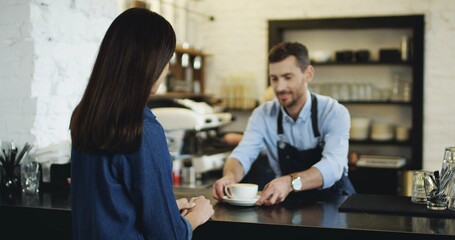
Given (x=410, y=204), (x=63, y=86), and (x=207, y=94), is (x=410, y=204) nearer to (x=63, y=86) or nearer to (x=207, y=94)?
(x=63, y=86)

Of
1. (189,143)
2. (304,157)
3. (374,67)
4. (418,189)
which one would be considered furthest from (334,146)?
(374,67)

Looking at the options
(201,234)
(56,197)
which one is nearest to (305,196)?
(201,234)

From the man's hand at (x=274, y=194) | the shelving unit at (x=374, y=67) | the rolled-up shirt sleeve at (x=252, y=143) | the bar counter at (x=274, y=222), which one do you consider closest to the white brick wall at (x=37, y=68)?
the bar counter at (x=274, y=222)

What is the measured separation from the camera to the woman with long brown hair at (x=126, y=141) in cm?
165

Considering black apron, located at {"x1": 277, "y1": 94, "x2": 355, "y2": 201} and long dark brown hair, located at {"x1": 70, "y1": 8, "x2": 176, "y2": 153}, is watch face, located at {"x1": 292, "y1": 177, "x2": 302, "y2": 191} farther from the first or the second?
long dark brown hair, located at {"x1": 70, "y1": 8, "x2": 176, "y2": 153}

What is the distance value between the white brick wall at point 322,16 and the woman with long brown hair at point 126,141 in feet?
16.3

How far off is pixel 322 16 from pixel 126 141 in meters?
5.12

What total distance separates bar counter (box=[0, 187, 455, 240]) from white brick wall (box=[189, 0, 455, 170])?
388cm

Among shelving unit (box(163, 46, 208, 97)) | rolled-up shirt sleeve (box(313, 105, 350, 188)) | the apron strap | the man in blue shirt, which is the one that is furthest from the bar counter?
shelving unit (box(163, 46, 208, 97))

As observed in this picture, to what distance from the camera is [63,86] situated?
11.0 ft

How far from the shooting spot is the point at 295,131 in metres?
3.44

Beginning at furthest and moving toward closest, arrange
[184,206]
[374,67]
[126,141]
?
[374,67]
[184,206]
[126,141]

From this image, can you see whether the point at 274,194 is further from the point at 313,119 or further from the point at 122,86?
the point at 122,86

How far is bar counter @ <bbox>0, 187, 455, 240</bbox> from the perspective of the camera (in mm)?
2090
